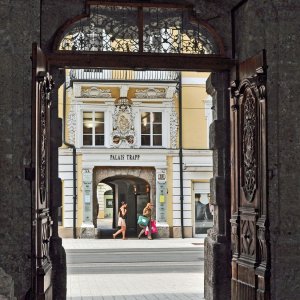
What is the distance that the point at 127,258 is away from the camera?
2161 centimetres

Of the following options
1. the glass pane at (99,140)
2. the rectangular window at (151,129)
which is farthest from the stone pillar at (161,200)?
the glass pane at (99,140)

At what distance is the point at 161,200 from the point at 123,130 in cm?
305

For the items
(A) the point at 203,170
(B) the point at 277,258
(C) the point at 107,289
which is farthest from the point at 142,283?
(A) the point at 203,170

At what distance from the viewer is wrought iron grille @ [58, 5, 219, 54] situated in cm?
1009

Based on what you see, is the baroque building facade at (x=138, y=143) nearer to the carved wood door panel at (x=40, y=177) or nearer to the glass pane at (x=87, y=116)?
the glass pane at (x=87, y=116)

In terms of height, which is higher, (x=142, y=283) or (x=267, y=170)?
(x=267, y=170)

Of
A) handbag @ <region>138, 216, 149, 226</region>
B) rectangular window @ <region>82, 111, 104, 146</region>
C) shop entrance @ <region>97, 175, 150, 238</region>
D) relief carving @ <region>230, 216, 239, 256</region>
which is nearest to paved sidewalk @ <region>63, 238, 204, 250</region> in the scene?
handbag @ <region>138, 216, 149, 226</region>

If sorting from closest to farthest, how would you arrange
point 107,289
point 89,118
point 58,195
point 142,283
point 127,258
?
1. point 58,195
2. point 107,289
3. point 142,283
4. point 127,258
5. point 89,118

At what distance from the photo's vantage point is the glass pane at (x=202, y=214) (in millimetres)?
29922

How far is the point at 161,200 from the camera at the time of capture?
2966 centimetres

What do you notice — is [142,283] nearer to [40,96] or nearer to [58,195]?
[58,195]

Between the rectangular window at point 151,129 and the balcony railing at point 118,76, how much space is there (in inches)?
54.6

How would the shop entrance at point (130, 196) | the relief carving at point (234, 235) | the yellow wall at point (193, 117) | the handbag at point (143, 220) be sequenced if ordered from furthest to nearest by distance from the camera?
the shop entrance at point (130, 196)
the yellow wall at point (193, 117)
the handbag at point (143, 220)
the relief carving at point (234, 235)

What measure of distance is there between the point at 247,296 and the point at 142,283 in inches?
223
